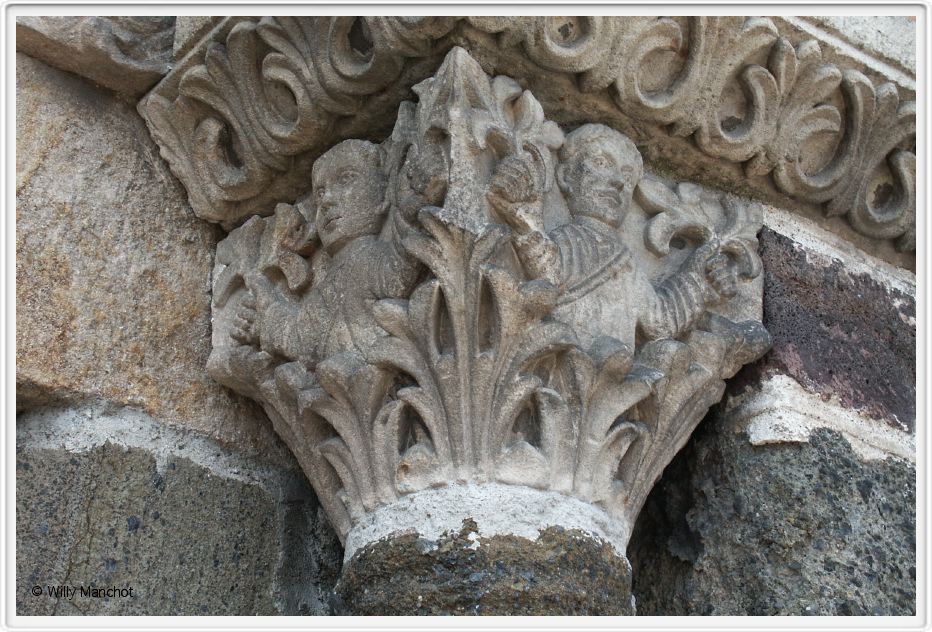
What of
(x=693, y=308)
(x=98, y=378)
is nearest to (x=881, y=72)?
(x=693, y=308)

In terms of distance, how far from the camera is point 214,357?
2.07 meters

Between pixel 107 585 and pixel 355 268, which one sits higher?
pixel 355 268

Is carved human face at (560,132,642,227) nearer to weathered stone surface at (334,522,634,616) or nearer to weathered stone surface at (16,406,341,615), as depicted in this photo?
weathered stone surface at (334,522,634,616)

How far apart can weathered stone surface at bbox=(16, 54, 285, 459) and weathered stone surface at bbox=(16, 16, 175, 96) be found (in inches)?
1.4

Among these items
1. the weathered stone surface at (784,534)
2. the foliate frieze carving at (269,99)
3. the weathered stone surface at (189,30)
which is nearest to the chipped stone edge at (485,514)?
the weathered stone surface at (784,534)

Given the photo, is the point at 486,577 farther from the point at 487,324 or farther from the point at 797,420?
the point at 797,420

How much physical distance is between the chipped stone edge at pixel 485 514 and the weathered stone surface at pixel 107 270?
0.45 meters

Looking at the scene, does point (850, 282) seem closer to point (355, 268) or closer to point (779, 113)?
point (779, 113)

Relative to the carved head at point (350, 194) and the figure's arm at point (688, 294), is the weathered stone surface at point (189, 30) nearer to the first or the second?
the carved head at point (350, 194)

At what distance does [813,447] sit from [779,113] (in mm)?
591

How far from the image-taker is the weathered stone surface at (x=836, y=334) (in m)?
2.04

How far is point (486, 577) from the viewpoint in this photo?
1627 millimetres

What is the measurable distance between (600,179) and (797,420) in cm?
52

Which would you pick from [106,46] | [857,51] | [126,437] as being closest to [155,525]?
[126,437]
